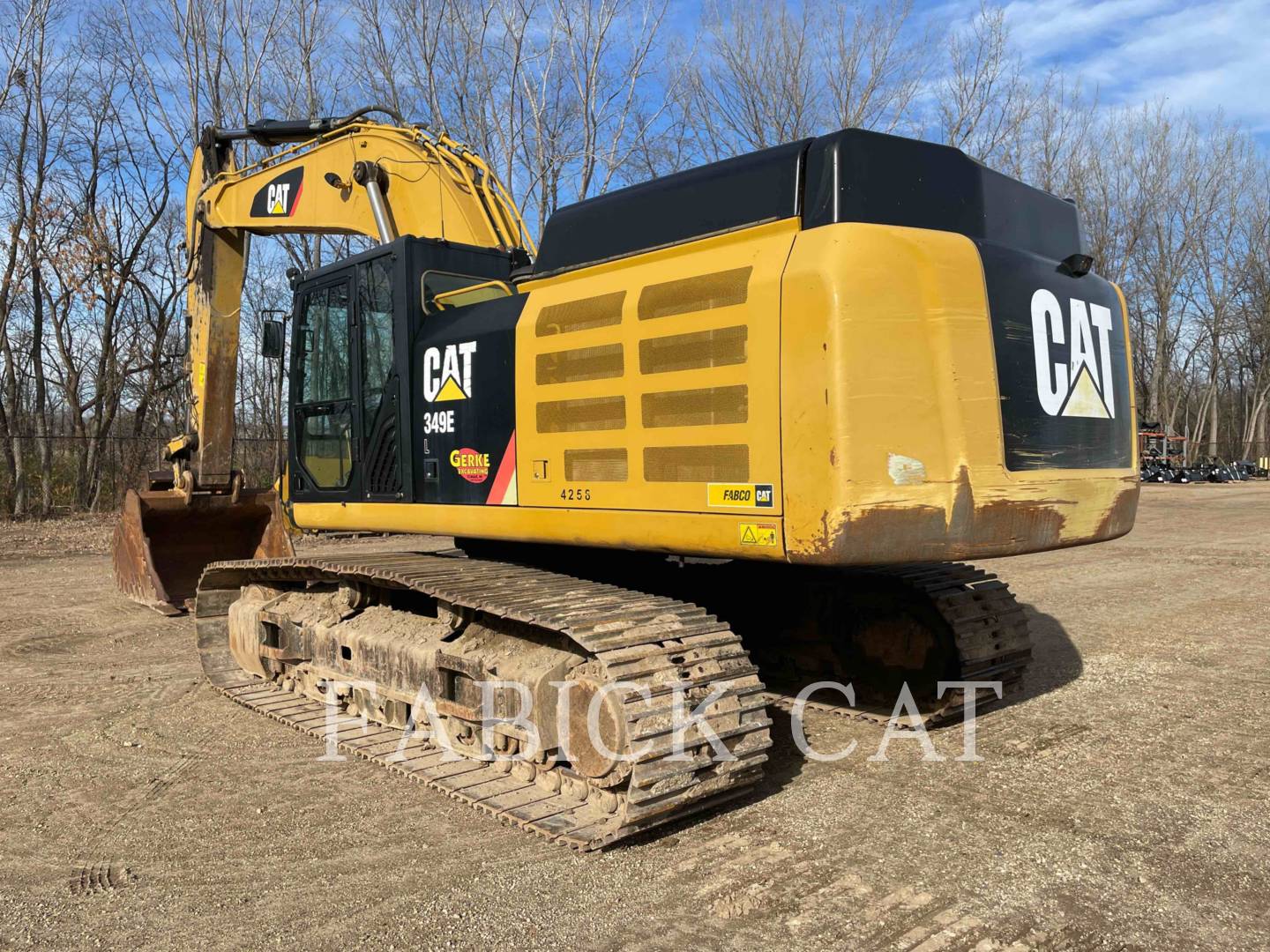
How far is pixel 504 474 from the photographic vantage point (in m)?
4.62

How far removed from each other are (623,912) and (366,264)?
3.65 metres

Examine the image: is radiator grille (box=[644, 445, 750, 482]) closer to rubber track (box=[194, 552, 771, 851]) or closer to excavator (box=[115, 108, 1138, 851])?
excavator (box=[115, 108, 1138, 851])

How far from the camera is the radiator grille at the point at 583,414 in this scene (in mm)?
4172

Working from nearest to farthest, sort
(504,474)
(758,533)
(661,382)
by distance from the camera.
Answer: (758,533), (661,382), (504,474)

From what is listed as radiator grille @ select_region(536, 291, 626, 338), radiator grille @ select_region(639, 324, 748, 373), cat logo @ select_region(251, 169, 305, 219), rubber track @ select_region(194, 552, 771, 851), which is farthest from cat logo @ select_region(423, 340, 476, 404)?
cat logo @ select_region(251, 169, 305, 219)

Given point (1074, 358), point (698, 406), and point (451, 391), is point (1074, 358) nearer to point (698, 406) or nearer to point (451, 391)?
point (698, 406)

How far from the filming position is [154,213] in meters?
23.6

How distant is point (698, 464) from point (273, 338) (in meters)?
3.10

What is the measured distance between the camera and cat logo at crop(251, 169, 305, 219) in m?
7.24

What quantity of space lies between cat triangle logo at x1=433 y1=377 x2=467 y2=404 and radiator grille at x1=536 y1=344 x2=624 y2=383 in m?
0.55

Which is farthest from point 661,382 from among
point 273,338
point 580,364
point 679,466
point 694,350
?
point 273,338

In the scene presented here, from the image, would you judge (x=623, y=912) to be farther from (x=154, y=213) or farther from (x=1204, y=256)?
(x=1204, y=256)

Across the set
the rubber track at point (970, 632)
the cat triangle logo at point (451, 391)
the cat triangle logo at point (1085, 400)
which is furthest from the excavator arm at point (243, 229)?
the cat triangle logo at point (1085, 400)

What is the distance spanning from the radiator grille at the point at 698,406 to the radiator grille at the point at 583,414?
0.16m
